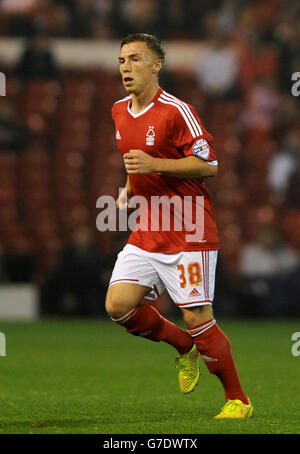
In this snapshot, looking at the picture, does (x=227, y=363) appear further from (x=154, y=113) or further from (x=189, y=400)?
(x=154, y=113)

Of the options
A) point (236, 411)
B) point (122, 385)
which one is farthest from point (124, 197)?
point (122, 385)

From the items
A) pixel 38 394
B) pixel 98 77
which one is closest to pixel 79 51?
pixel 98 77

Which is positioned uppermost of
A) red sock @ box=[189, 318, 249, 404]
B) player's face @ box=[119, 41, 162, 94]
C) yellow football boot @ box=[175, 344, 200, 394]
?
player's face @ box=[119, 41, 162, 94]

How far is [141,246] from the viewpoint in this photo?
6152 mm

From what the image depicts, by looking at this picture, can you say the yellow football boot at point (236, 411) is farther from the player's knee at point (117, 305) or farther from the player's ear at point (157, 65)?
the player's ear at point (157, 65)

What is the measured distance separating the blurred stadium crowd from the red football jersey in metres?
7.40

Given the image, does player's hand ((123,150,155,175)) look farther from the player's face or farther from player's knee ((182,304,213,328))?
player's knee ((182,304,213,328))

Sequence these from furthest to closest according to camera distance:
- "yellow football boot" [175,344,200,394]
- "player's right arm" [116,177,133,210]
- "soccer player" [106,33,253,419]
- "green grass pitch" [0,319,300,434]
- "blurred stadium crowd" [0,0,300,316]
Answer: "blurred stadium crowd" [0,0,300,316]
"player's right arm" [116,177,133,210]
"yellow football boot" [175,344,200,394]
"soccer player" [106,33,253,419]
"green grass pitch" [0,319,300,434]

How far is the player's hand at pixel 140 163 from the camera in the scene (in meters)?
5.68

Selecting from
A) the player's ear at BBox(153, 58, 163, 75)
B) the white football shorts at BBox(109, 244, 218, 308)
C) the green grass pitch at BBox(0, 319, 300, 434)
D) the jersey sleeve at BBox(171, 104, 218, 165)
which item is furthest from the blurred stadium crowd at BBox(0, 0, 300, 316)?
the jersey sleeve at BBox(171, 104, 218, 165)

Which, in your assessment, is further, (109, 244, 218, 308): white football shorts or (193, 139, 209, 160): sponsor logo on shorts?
(109, 244, 218, 308): white football shorts

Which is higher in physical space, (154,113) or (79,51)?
(79,51)

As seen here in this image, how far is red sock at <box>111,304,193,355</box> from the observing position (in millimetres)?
6141

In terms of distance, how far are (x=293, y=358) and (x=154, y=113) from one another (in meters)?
4.31
